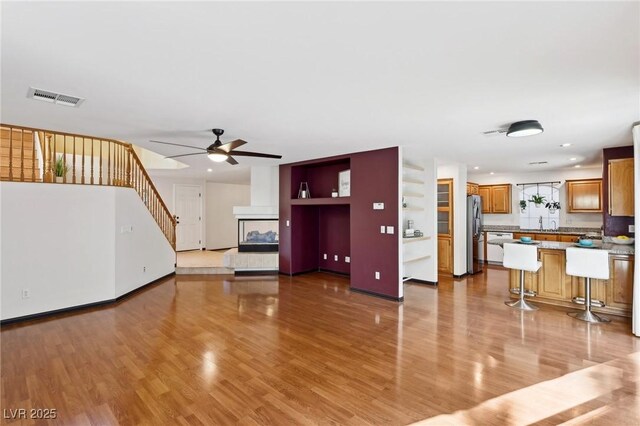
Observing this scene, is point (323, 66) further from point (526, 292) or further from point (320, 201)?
point (526, 292)

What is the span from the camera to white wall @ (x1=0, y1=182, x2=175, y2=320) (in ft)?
13.0

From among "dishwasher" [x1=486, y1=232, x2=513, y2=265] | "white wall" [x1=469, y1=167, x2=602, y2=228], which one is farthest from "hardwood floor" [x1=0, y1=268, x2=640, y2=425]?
"white wall" [x1=469, y1=167, x2=602, y2=228]

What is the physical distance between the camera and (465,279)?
6363 mm

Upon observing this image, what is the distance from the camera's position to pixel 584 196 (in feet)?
23.7

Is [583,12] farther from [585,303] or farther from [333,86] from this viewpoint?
[585,303]

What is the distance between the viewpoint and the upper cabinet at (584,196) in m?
7.05

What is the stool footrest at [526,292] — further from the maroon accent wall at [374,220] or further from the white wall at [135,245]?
the white wall at [135,245]

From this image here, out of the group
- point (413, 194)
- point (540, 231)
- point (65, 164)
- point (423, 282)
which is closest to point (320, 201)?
point (413, 194)

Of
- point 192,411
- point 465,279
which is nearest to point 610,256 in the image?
point 465,279

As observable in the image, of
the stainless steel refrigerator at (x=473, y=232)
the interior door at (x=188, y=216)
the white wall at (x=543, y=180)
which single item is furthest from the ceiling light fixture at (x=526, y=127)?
the interior door at (x=188, y=216)

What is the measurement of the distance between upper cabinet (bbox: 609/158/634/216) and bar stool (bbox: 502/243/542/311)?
4.69 ft

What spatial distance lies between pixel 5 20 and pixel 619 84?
4323mm

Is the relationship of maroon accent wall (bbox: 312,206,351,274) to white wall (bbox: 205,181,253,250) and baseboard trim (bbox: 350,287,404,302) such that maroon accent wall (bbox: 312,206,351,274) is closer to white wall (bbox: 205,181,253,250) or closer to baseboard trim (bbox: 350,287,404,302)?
baseboard trim (bbox: 350,287,404,302)

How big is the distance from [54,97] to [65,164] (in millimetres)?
2282
